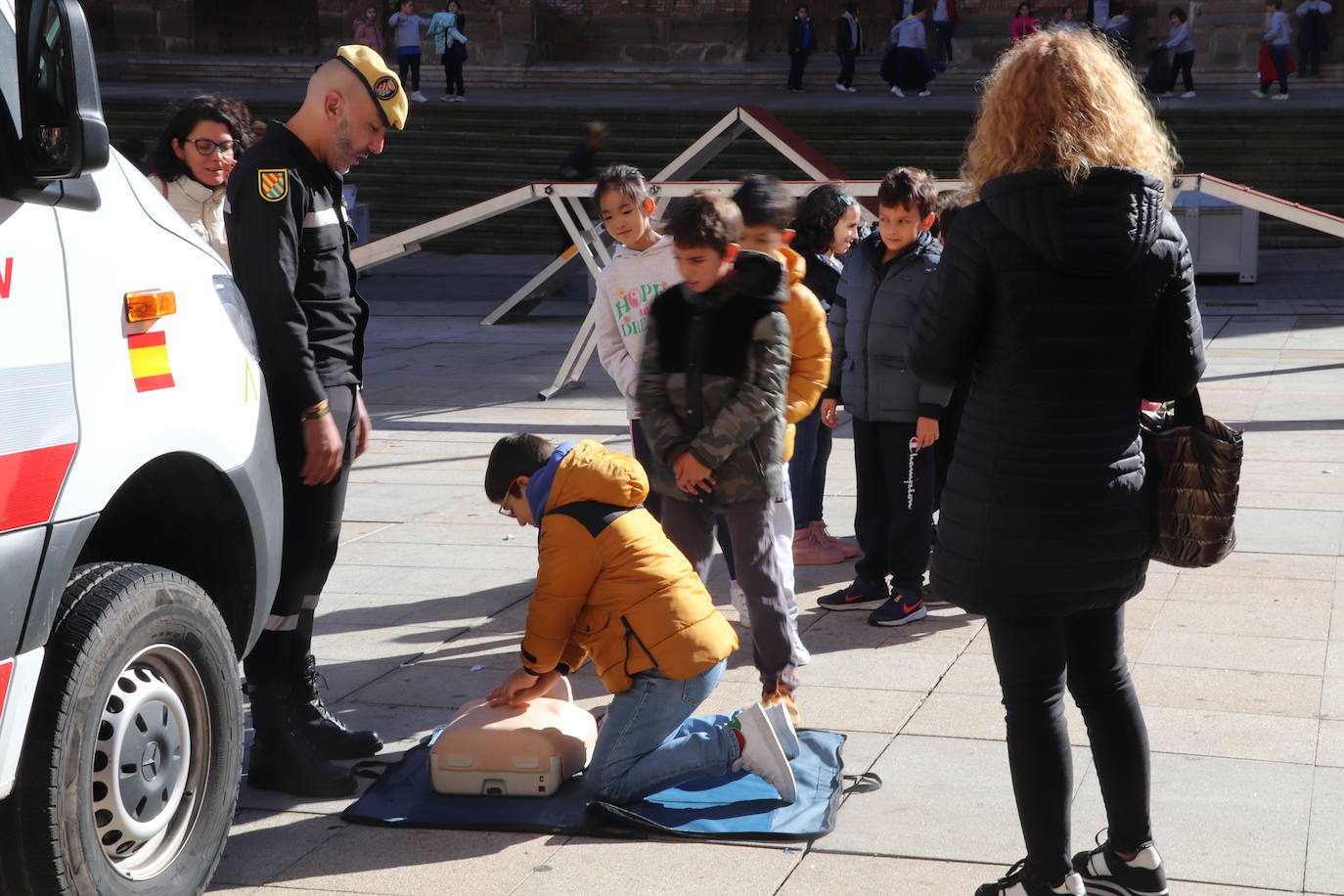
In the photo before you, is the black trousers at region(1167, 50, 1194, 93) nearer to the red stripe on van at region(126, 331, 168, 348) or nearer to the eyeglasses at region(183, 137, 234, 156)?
the eyeglasses at region(183, 137, 234, 156)

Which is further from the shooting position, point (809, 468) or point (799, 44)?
point (799, 44)

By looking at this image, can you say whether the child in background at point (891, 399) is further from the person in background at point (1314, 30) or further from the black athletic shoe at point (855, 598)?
the person in background at point (1314, 30)

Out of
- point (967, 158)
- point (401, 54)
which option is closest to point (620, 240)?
point (967, 158)

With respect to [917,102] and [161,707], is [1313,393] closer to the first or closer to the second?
[161,707]

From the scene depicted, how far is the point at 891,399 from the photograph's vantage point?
5.77 m

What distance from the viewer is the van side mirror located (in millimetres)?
2846

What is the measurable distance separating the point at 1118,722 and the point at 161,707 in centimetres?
205

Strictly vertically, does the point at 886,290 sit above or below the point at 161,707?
above

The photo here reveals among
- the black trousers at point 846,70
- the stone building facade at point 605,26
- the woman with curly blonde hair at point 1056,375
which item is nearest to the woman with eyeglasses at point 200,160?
the woman with curly blonde hair at point 1056,375

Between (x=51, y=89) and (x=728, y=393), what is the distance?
210cm

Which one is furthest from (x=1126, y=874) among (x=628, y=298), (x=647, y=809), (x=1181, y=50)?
(x=1181, y=50)

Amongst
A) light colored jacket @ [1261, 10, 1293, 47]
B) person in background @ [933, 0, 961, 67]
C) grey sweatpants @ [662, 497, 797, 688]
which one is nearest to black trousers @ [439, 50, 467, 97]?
person in background @ [933, 0, 961, 67]

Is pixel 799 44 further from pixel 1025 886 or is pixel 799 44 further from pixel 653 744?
pixel 1025 886

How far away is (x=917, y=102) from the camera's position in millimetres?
25938
